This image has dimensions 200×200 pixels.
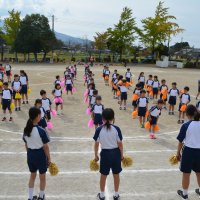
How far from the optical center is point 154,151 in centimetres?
1042

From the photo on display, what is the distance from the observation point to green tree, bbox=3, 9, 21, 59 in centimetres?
6016

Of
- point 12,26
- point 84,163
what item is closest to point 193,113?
point 84,163

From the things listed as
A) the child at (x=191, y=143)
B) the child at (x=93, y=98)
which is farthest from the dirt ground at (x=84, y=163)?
the child at (x=93, y=98)

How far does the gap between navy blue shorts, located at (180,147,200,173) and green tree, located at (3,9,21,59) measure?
191ft

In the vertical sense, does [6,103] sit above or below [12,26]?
below

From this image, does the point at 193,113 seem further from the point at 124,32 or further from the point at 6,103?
the point at 124,32

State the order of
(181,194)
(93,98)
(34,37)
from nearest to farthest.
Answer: (181,194) → (93,98) → (34,37)

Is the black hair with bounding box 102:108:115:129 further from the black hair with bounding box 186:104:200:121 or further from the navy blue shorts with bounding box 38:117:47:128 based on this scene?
the navy blue shorts with bounding box 38:117:47:128

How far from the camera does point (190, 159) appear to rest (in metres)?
6.74

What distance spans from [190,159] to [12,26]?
196 feet

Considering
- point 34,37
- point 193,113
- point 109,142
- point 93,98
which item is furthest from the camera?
point 34,37

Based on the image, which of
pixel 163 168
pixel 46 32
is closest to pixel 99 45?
pixel 46 32

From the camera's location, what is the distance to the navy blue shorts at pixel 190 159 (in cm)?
669

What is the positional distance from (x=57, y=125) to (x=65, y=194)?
672cm
